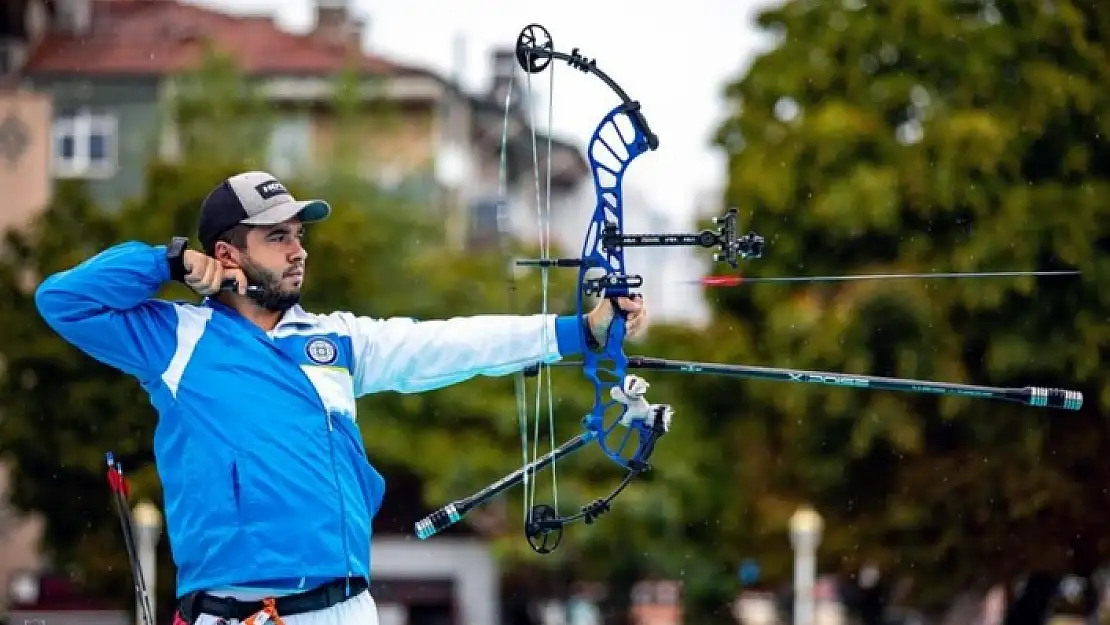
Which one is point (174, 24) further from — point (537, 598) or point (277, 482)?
point (277, 482)

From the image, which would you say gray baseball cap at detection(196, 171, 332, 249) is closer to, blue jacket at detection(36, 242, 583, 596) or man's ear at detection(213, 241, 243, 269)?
man's ear at detection(213, 241, 243, 269)

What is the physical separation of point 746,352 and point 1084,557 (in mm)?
3892

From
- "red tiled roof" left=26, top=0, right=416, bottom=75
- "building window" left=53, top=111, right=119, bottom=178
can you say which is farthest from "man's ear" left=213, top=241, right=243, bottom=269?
"building window" left=53, top=111, right=119, bottom=178

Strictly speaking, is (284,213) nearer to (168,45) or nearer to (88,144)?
(88,144)

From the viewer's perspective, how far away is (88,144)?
4419cm

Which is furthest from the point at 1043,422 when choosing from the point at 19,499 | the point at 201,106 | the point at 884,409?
the point at 201,106

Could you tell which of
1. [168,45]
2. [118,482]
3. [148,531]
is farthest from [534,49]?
[168,45]

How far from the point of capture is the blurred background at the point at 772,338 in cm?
1938

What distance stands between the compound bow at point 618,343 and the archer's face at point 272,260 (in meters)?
0.71

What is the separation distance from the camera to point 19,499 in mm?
27406

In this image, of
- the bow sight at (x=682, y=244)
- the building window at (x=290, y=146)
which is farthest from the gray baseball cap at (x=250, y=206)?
the building window at (x=290, y=146)

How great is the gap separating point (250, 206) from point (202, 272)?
11.7 inches

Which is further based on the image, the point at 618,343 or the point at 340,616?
the point at 618,343

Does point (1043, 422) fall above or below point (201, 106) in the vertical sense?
below
